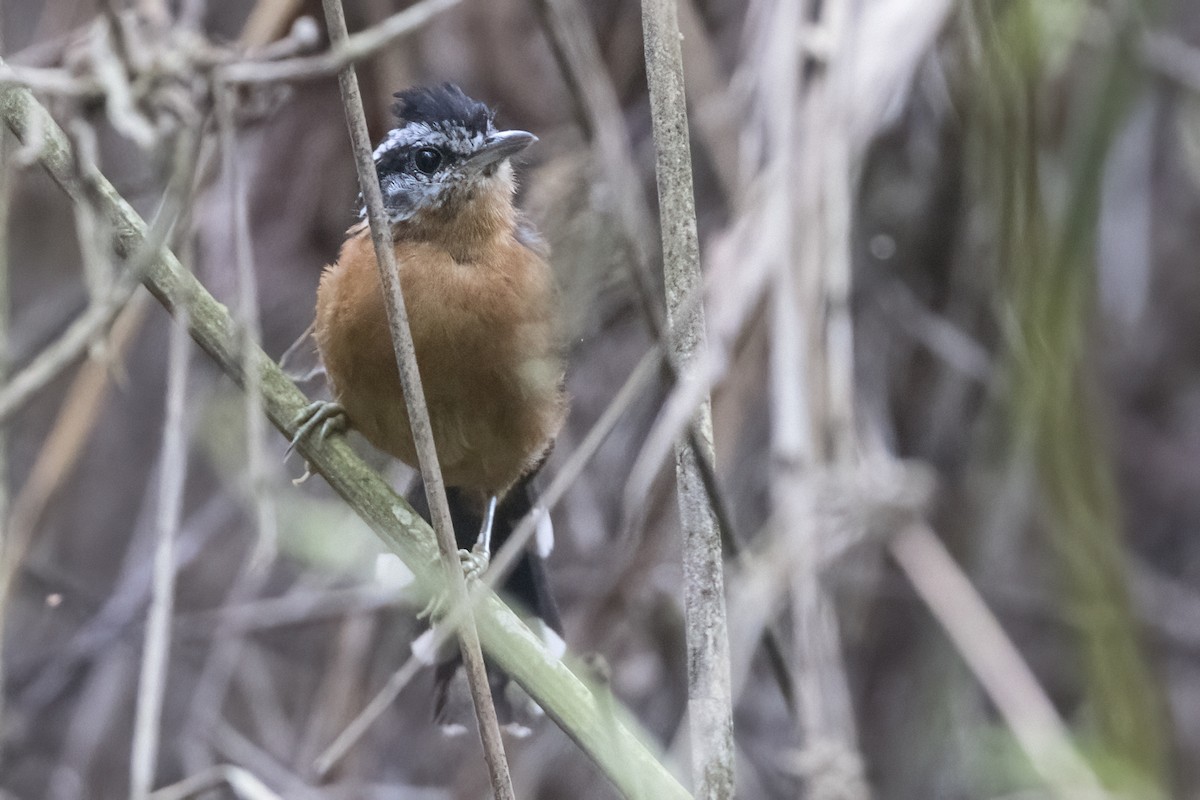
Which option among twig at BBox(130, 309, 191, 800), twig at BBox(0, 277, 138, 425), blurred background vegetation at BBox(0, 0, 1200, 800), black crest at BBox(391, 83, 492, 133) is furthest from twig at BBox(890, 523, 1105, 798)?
twig at BBox(0, 277, 138, 425)

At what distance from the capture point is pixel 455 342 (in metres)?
3.59

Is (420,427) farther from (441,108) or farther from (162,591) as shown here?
(441,108)

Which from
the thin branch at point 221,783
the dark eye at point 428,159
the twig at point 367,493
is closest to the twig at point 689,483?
the twig at point 367,493

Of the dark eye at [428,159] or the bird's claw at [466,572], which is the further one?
the dark eye at [428,159]

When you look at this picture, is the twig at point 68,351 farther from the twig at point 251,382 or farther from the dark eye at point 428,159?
the dark eye at point 428,159

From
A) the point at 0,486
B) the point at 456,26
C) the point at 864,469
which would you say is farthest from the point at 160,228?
the point at 456,26

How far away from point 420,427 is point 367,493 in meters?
0.72

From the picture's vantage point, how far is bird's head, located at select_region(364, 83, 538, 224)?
3.92 metres

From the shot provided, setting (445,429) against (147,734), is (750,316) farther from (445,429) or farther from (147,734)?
(147,734)

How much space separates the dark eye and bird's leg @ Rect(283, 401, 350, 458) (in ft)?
2.73

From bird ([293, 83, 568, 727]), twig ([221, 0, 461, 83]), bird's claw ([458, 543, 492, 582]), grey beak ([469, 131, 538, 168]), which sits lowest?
bird's claw ([458, 543, 492, 582])

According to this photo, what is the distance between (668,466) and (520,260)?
2.47ft

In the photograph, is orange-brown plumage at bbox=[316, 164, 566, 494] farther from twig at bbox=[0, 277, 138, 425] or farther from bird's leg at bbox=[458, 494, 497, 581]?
twig at bbox=[0, 277, 138, 425]

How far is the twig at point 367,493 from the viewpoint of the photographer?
2.33m
